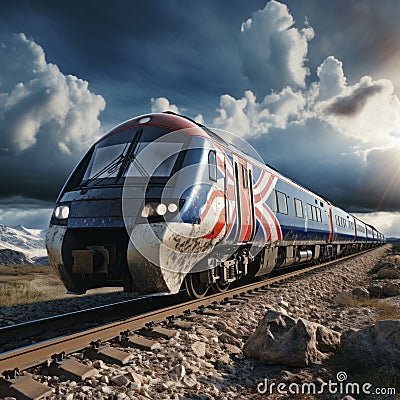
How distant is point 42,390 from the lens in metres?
3.19

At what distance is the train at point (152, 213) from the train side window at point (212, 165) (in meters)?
0.02

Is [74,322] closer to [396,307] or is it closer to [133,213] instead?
[133,213]

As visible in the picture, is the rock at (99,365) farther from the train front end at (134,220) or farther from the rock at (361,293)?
the rock at (361,293)

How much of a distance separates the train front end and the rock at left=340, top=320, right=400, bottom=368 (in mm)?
2512

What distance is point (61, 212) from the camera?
20.4ft

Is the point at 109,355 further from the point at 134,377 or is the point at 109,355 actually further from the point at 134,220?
the point at 134,220

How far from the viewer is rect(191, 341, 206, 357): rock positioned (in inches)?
174

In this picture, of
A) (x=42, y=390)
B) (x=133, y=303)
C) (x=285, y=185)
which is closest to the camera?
(x=42, y=390)

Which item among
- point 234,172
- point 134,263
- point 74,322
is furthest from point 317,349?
point 234,172

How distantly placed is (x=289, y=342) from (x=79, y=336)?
7.73ft

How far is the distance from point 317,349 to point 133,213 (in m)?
3.01

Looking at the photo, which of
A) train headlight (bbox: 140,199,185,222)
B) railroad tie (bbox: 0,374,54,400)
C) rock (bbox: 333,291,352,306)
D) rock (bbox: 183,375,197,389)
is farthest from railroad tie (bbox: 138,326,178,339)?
rock (bbox: 333,291,352,306)

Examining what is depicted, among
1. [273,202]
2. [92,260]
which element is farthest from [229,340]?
[273,202]

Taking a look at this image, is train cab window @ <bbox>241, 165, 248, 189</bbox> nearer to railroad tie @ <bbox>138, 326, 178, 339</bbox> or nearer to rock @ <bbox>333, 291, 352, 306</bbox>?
rock @ <bbox>333, 291, 352, 306</bbox>
